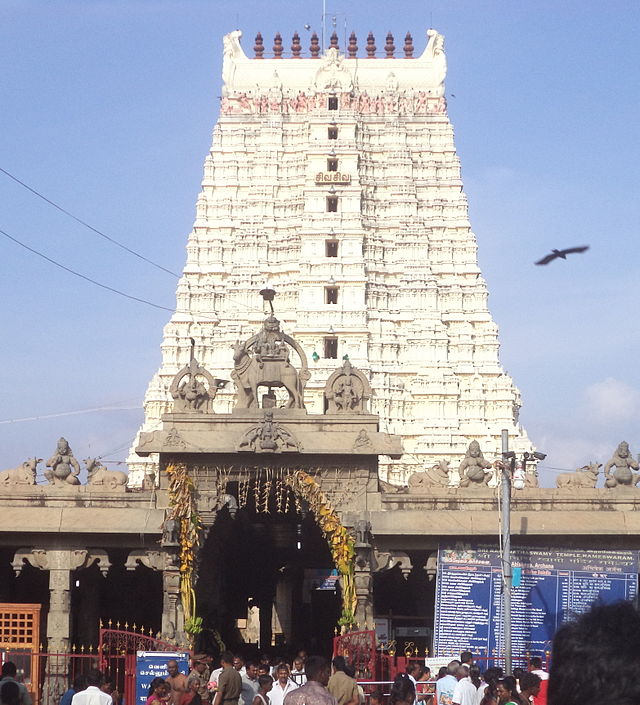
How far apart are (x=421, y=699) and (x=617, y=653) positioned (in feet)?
54.2

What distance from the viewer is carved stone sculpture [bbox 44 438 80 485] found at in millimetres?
31250

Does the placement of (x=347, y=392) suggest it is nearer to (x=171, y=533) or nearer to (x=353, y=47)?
(x=171, y=533)

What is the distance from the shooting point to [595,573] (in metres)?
28.1

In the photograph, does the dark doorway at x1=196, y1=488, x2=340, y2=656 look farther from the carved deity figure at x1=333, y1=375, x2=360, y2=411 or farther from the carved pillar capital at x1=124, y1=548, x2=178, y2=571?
the carved deity figure at x1=333, y1=375, x2=360, y2=411

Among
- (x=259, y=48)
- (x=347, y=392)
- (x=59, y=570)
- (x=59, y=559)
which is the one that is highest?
(x=259, y=48)

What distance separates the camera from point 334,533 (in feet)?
98.4

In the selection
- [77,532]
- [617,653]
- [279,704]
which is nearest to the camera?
→ [617,653]

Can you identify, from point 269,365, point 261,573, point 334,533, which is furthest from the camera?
point 261,573

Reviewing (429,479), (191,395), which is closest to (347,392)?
(429,479)

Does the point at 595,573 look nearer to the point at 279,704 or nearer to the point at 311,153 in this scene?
the point at 279,704

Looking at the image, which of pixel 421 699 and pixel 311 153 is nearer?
pixel 421 699

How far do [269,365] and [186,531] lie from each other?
13.6 ft

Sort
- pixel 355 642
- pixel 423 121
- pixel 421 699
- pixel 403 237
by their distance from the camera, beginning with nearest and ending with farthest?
1. pixel 421 699
2. pixel 355 642
3. pixel 403 237
4. pixel 423 121

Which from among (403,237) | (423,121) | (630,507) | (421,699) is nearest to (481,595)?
(630,507)
